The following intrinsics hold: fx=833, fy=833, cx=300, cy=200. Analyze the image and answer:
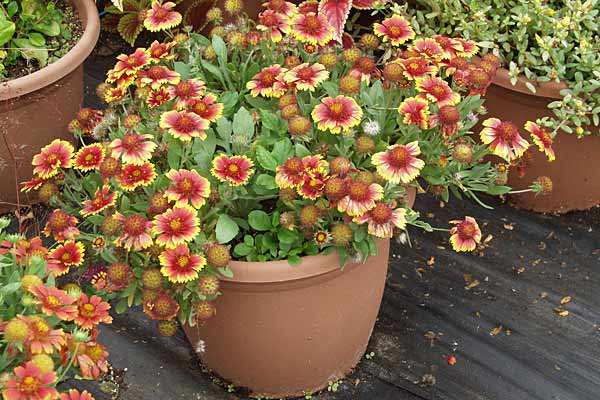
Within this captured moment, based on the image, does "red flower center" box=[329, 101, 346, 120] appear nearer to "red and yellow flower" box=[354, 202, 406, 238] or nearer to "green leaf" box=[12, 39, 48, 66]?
"red and yellow flower" box=[354, 202, 406, 238]

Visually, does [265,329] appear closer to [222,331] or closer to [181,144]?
[222,331]

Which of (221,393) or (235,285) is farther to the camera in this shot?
(221,393)

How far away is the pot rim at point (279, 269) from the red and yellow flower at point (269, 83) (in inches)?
12.3

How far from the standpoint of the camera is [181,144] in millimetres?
1526

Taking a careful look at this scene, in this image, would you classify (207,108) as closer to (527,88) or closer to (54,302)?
(54,302)

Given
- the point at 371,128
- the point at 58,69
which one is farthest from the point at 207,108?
the point at 58,69

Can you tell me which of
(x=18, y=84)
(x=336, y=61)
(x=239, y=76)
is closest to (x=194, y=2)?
(x=18, y=84)

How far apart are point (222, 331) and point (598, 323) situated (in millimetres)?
993

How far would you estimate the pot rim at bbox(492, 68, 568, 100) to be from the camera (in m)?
2.07

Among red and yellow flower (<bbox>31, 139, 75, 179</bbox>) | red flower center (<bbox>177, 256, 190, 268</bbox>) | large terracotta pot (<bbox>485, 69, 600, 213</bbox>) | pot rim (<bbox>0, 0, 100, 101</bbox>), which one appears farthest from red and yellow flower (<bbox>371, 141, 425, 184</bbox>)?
pot rim (<bbox>0, 0, 100, 101</bbox>)

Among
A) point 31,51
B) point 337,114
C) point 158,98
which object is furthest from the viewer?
point 31,51

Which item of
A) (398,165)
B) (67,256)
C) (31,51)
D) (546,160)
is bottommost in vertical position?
(546,160)

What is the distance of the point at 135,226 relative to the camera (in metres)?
1.35

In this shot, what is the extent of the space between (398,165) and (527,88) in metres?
0.84
